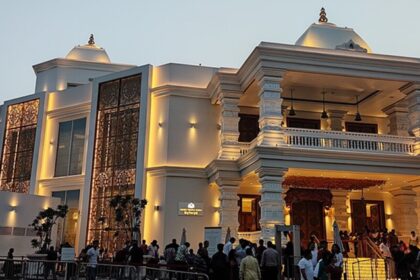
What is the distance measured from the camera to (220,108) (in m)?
22.6

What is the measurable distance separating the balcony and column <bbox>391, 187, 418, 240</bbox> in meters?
3.73

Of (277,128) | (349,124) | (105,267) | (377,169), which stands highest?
(349,124)

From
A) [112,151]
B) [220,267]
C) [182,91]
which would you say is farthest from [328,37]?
[220,267]

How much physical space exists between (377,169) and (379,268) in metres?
3.53

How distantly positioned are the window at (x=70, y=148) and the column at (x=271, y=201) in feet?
35.7

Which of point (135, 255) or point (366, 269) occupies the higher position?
point (135, 255)

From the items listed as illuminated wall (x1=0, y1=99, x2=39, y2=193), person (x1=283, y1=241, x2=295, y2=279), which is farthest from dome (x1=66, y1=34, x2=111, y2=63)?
person (x1=283, y1=241, x2=295, y2=279)

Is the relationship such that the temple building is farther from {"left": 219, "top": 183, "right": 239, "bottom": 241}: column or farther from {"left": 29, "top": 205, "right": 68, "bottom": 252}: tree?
{"left": 29, "top": 205, "right": 68, "bottom": 252}: tree

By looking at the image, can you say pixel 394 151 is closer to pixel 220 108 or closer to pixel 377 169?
pixel 377 169

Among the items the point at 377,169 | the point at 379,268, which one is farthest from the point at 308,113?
the point at 379,268

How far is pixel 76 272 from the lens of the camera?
12391 mm

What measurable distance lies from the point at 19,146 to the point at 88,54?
7.11 m

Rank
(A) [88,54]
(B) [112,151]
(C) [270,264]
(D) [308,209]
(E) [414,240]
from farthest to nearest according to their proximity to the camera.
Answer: (A) [88,54], (B) [112,151], (D) [308,209], (E) [414,240], (C) [270,264]

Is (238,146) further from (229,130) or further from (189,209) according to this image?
(189,209)
